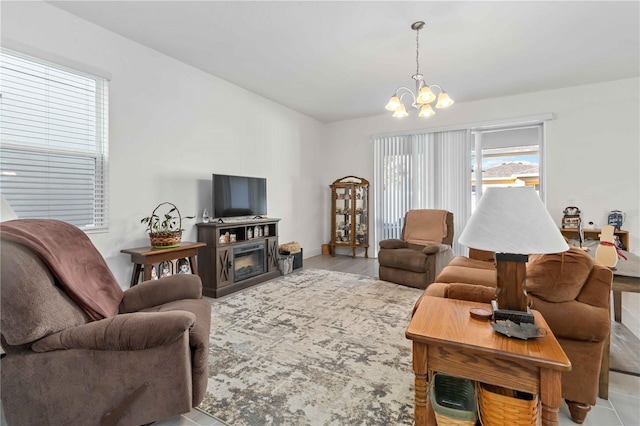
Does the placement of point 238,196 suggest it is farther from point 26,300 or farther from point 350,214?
point 26,300

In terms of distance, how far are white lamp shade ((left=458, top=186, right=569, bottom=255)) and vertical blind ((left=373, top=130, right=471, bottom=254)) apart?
4.19m

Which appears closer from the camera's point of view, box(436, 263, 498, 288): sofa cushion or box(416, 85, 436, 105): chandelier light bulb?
box(436, 263, 498, 288): sofa cushion

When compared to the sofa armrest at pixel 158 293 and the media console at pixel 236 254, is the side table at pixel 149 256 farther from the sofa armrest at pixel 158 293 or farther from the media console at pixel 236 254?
the sofa armrest at pixel 158 293

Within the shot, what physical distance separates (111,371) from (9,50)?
2667 mm

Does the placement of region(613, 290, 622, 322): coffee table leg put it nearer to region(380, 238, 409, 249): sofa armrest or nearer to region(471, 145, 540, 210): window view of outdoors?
region(380, 238, 409, 249): sofa armrest

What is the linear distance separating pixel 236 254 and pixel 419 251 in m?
2.40

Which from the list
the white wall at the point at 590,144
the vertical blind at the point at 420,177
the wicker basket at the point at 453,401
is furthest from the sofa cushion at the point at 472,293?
the white wall at the point at 590,144

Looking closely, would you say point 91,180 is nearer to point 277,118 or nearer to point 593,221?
point 277,118

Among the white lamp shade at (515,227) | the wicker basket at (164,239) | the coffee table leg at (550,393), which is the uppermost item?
the white lamp shade at (515,227)

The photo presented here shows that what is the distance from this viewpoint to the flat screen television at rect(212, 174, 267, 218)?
3789mm

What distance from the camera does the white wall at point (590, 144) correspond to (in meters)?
4.18

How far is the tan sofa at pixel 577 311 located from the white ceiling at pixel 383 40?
90.9 inches

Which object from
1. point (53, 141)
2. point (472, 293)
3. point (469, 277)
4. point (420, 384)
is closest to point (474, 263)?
point (469, 277)

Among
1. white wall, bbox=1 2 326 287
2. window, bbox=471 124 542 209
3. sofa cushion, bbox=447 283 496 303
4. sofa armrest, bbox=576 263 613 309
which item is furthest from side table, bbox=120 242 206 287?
window, bbox=471 124 542 209
